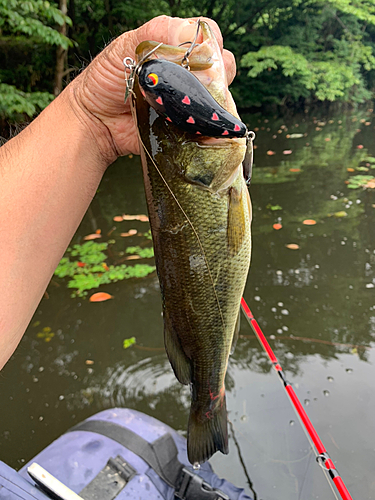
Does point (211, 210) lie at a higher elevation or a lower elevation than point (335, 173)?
higher

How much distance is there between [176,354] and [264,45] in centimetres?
1577

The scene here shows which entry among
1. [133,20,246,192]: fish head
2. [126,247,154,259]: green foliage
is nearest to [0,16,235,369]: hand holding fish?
[133,20,246,192]: fish head

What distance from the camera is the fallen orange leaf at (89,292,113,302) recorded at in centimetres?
397

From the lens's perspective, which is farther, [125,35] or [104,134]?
[104,134]

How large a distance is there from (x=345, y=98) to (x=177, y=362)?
16539 millimetres

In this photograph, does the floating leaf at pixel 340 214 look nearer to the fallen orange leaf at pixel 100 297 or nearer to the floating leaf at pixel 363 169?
the floating leaf at pixel 363 169

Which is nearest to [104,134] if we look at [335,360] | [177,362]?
[177,362]

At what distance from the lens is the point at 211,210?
1.26m

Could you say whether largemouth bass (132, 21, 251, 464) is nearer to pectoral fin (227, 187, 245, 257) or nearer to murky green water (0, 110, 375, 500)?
pectoral fin (227, 187, 245, 257)

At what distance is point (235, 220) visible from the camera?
1298 millimetres

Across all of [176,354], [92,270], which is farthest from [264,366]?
[92,270]

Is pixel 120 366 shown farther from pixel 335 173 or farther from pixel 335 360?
pixel 335 173

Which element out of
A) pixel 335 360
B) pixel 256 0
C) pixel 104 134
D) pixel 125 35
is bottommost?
pixel 335 360

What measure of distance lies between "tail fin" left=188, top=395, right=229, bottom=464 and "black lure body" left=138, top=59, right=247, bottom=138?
1116 mm
